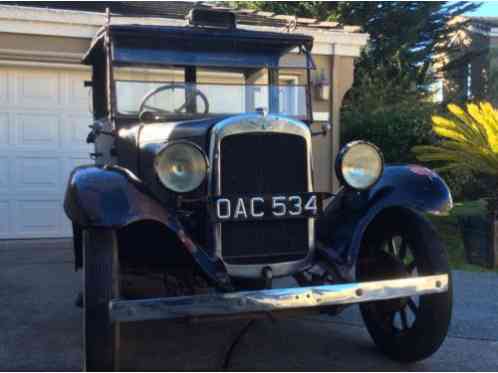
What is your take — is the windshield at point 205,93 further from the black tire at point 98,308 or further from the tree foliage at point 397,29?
the tree foliage at point 397,29

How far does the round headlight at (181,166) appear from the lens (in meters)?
3.30

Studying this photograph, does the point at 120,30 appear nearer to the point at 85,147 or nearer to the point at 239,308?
the point at 239,308

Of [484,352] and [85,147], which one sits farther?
[85,147]

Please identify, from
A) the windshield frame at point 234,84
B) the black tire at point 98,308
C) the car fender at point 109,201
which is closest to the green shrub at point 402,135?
the windshield frame at point 234,84

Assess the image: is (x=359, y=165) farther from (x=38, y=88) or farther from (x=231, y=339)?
(x=38, y=88)

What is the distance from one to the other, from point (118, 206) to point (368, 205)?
5.17 feet

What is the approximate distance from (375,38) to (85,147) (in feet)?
39.6

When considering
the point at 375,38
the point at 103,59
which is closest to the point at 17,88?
the point at 103,59

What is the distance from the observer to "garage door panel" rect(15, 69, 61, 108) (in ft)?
26.5

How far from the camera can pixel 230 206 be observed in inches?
137

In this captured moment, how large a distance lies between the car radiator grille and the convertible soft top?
114 centimetres

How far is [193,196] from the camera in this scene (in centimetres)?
354

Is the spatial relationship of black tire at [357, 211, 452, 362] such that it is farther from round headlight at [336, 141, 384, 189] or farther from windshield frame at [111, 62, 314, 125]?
windshield frame at [111, 62, 314, 125]

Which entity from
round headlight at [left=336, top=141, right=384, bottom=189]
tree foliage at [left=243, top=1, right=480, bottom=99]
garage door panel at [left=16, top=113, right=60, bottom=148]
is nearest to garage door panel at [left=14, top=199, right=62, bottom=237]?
garage door panel at [left=16, top=113, right=60, bottom=148]
